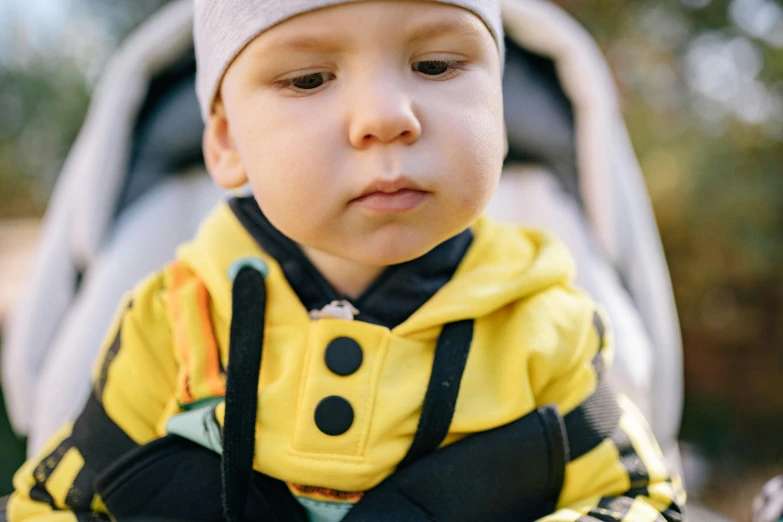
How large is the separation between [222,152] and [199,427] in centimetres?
29

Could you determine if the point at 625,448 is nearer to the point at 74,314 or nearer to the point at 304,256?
the point at 304,256

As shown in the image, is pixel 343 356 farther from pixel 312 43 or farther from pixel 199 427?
pixel 312 43

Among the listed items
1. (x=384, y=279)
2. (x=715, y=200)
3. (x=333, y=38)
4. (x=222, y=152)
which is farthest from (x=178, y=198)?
(x=715, y=200)

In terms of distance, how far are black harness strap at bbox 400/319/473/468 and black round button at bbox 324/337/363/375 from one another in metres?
0.08

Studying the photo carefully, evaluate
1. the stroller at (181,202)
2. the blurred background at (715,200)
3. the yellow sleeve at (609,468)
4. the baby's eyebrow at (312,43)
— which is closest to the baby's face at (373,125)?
the baby's eyebrow at (312,43)

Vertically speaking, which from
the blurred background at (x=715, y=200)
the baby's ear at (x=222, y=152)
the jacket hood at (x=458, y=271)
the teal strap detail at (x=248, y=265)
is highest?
the baby's ear at (x=222, y=152)

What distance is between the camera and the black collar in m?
0.80

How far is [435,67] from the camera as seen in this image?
0.69 meters

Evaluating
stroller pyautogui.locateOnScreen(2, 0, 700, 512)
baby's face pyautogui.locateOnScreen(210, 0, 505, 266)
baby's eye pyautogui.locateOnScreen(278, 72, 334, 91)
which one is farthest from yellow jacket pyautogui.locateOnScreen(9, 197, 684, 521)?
stroller pyautogui.locateOnScreen(2, 0, 700, 512)

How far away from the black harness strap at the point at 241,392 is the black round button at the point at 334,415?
0.22ft

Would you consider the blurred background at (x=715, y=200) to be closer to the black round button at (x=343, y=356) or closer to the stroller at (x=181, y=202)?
the stroller at (x=181, y=202)

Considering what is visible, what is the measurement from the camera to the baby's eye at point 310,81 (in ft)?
2.21

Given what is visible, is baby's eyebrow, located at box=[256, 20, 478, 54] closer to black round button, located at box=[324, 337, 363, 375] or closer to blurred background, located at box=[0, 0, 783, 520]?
black round button, located at box=[324, 337, 363, 375]

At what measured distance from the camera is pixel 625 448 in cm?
77
